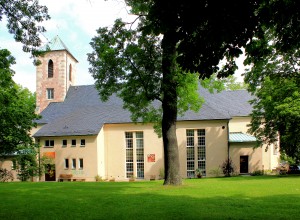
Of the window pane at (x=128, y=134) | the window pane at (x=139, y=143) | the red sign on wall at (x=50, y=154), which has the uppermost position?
the window pane at (x=128, y=134)

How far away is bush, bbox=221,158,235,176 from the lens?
40.5m

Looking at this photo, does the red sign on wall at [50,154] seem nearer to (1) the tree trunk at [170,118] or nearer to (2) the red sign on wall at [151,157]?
(2) the red sign on wall at [151,157]

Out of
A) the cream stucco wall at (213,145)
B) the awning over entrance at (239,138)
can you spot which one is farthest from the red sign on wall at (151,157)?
the awning over entrance at (239,138)

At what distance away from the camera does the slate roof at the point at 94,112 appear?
42.7 meters

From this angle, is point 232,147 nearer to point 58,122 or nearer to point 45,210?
point 58,122

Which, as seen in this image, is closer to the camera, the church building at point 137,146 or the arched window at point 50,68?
the church building at point 137,146

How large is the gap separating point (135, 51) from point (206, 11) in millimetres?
14928

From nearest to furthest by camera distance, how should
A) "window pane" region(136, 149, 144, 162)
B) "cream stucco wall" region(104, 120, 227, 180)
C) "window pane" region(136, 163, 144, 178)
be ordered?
"cream stucco wall" region(104, 120, 227, 180) → "window pane" region(136, 163, 144, 178) → "window pane" region(136, 149, 144, 162)

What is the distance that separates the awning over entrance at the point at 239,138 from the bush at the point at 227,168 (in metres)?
2.66

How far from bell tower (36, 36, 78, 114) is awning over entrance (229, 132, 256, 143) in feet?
85.1

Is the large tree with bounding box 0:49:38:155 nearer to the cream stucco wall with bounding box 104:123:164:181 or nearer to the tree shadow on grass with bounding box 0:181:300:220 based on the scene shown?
the cream stucco wall with bounding box 104:123:164:181

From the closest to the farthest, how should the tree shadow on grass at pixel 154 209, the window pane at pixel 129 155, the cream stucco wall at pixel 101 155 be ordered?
the tree shadow on grass at pixel 154 209 < the cream stucco wall at pixel 101 155 < the window pane at pixel 129 155

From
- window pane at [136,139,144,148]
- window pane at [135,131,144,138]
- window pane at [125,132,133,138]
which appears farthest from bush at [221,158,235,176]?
window pane at [125,132,133,138]

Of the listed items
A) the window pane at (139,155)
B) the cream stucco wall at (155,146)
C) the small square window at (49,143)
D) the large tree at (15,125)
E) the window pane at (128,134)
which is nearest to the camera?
the large tree at (15,125)
